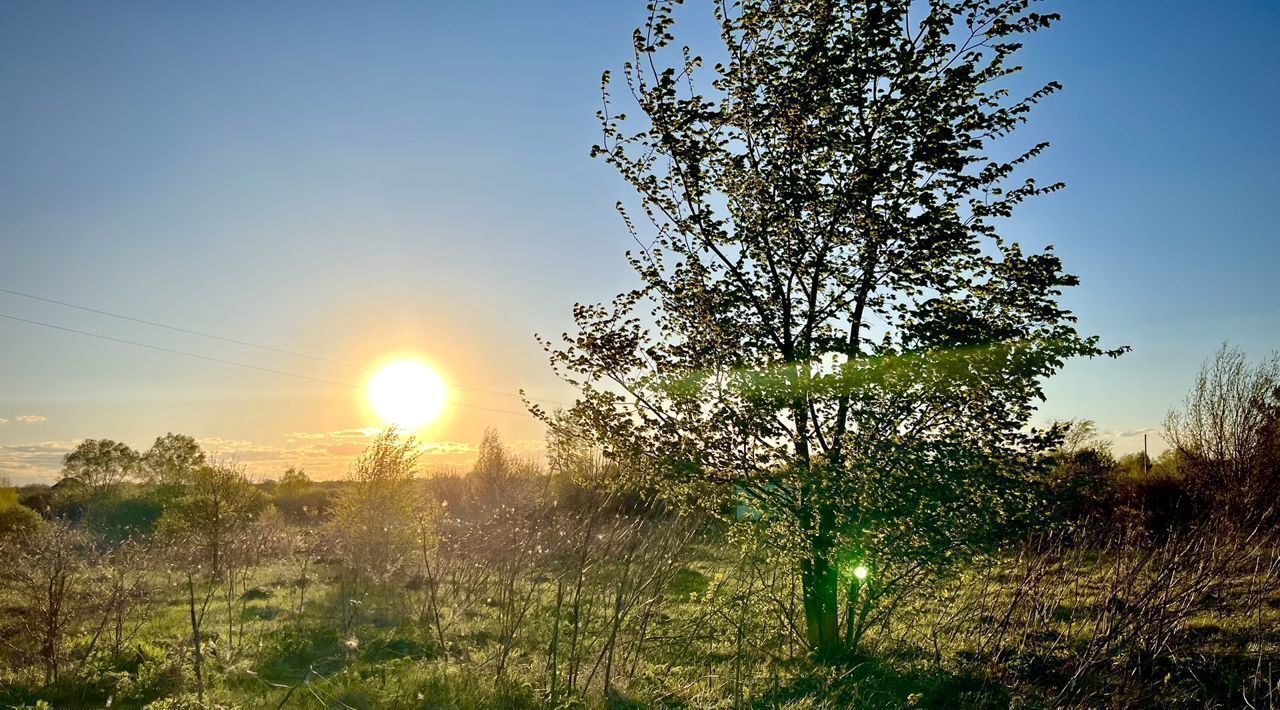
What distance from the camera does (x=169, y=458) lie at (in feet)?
152

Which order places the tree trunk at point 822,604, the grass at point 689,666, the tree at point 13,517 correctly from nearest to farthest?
1. the grass at point 689,666
2. the tree trunk at point 822,604
3. the tree at point 13,517

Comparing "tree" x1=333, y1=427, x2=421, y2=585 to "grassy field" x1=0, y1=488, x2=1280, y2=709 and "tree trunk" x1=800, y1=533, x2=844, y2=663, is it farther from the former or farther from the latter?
"tree trunk" x1=800, y1=533, x2=844, y2=663

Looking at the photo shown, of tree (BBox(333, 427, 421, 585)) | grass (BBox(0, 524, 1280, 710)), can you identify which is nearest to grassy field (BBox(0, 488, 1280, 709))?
grass (BBox(0, 524, 1280, 710))

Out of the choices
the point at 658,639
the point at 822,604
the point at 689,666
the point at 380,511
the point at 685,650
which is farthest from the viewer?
the point at 380,511

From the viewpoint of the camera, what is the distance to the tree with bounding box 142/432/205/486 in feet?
148

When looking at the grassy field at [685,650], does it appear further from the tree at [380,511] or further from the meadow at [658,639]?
the tree at [380,511]

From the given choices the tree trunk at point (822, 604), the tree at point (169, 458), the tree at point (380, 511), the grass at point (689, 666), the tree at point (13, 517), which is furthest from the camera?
the tree at point (169, 458)

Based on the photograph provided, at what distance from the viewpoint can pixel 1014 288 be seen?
287 inches

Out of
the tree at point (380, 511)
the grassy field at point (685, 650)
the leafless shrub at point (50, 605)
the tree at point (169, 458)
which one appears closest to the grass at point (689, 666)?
the grassy field at point (685, 650)

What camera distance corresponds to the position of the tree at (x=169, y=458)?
45.1 meters

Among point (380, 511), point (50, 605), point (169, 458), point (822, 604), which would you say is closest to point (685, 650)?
point (822, 604)

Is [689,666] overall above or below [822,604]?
below

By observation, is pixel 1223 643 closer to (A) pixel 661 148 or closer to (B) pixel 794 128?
(B) pixel 794 128

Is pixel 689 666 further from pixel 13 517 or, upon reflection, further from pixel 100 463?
pixel 100 463
